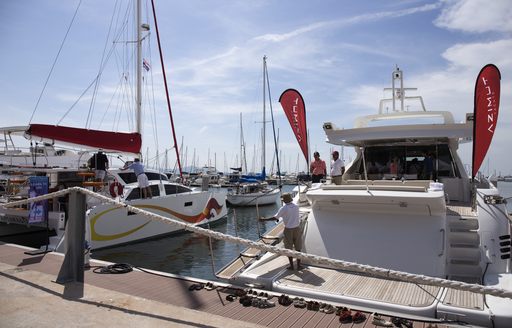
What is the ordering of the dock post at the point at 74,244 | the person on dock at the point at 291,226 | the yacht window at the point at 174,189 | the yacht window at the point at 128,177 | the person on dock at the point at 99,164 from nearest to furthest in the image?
the dock post at the point at 74,244 → the person on dock at the point at 291,226 → the person on dock at the point at 99,164 → the yacht window at the point at 128,177 → the yacht window at the point at 174,189

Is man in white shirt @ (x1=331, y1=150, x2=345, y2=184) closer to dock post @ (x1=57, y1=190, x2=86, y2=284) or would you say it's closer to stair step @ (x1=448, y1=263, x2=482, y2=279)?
stair step @ (x1=448, y1=263, x2=482, y2=279)

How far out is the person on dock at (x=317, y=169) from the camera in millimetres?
11805

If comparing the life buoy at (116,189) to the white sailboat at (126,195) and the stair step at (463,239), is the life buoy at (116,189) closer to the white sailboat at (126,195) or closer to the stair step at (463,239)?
the white sailboat at (126,195)

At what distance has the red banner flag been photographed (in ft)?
33.8

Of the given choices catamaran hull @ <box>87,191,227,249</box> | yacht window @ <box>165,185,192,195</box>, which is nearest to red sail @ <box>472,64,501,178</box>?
catamaran hull @ <box>87,191,227,249</box>

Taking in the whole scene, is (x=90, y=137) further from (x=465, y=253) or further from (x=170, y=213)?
(x=465, y=253)

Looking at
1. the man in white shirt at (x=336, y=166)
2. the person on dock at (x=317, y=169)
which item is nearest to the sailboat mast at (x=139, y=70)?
the person on dock at (x=317, y=169)

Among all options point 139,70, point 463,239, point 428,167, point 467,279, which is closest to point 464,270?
point 467,279

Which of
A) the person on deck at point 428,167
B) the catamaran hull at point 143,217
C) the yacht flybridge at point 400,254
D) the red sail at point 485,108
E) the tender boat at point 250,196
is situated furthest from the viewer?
the tender boat at point 250,196

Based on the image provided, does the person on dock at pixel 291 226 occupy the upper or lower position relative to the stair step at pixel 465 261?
upper

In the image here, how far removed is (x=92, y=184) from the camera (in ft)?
41.0

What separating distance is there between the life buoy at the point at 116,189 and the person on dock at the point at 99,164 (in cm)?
55

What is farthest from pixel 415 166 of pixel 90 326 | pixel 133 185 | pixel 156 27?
pixel 156 27

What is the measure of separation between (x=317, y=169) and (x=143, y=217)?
704 cm
